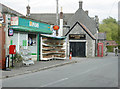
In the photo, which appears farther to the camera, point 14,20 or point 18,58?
point 14,20

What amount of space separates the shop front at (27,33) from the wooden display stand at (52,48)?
0.60 m

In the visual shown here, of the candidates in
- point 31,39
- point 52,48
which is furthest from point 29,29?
point 52,48

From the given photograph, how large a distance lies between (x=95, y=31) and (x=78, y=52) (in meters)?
9.32

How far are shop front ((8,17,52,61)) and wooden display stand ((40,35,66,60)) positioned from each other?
598mm

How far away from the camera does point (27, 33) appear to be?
22078 mm

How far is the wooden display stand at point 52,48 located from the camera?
24.4 m

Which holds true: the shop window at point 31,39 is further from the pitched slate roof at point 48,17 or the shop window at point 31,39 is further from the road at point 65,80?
the pitched slate roof at point 48,17

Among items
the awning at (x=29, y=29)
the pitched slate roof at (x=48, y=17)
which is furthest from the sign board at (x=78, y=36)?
the pitched slate roof at (x=48, y=17)

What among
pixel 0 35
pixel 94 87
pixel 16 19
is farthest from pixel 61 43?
pixel 94 87

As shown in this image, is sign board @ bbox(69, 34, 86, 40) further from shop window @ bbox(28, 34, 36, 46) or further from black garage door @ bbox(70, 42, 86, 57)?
shop window @ bbox(28, 34, 36, 46)

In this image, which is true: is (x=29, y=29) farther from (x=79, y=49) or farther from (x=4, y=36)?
(x=79, y=49)

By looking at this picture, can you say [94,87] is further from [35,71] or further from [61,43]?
[61,43]

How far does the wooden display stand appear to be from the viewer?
79.9 ft

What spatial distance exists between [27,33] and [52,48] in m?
4.99
